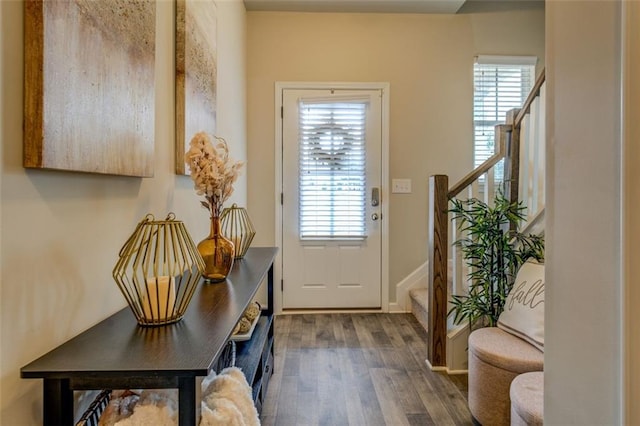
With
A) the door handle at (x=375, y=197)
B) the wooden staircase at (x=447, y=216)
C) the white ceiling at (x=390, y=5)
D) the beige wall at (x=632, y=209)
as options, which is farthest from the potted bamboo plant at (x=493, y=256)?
the white ceiling at (x=390, y=5)

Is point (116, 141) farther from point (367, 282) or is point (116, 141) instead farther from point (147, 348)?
point (367, 282)

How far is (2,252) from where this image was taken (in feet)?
2.41

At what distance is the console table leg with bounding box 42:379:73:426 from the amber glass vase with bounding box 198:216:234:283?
0.69m

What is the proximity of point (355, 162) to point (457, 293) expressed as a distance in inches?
64.2

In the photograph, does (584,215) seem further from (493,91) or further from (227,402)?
(493,91)

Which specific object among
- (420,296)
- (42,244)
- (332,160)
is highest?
(332,160)

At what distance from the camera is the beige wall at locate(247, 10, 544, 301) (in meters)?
3.66

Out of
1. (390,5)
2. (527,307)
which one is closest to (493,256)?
(527,307)

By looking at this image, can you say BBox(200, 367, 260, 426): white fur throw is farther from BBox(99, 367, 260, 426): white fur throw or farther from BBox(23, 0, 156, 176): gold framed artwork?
BBox(23, 0, 156, 176): gold framed artwork

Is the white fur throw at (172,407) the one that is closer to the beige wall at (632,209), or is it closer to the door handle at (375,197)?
the beige wall at (632,209)

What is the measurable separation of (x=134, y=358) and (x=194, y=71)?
1449mm

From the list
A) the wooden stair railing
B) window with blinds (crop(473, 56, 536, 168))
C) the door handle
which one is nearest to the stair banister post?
the wooden stair railing

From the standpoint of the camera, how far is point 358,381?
7.63 feet

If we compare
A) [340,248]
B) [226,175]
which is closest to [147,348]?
[226,175]
